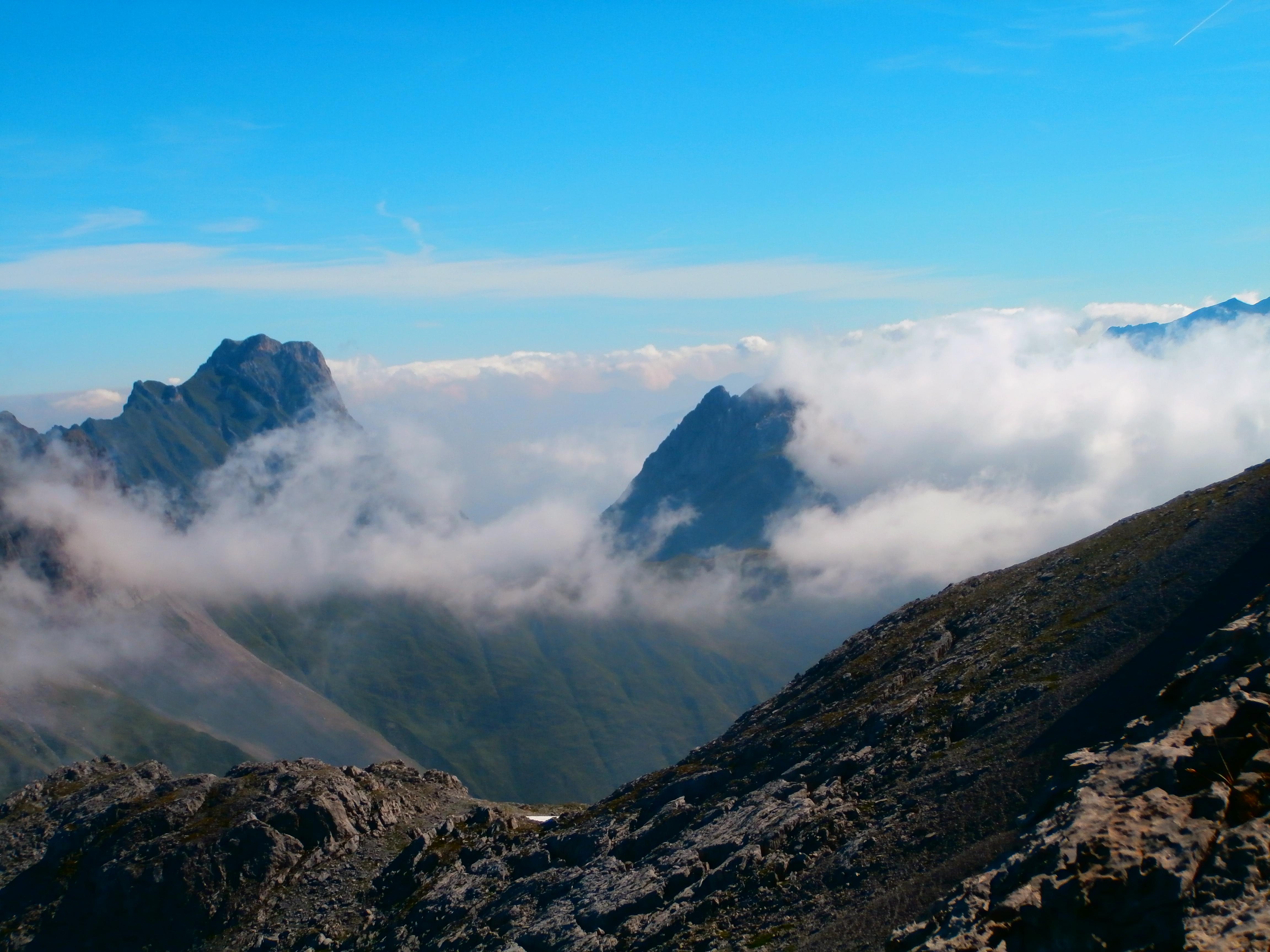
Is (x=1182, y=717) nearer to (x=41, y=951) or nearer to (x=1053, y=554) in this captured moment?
(x=1053, y=554)

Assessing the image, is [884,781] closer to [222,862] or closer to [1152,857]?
[1152,857]

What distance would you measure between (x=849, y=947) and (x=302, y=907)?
2697 inches

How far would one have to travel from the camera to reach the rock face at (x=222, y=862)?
9281 centimetres

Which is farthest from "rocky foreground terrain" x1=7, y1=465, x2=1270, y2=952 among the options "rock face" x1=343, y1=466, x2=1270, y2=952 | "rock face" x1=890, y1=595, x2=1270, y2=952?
"rock face" x1=343, y1=466, x2=1270, y2=952

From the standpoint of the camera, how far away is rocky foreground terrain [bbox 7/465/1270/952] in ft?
120

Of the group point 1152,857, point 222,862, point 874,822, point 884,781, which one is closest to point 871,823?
point 874,822

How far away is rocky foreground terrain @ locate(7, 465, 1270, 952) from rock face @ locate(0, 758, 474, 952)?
330mm

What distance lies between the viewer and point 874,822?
61719 mm

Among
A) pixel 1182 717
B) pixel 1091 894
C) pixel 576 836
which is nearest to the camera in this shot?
pixel 1091 894

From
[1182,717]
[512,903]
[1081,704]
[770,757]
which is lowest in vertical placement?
[512,903]

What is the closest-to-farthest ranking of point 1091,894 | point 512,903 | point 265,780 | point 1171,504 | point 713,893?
point 1091,894, point 713,893, point 512,903, point 1171,504, point 265,780

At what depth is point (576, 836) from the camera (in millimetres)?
87500

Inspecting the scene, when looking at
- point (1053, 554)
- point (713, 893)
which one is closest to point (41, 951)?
point (713, 893)

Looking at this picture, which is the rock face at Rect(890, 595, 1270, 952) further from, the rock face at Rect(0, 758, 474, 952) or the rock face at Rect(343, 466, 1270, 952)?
the rock face at Rect(0, 758, 474, 952)
